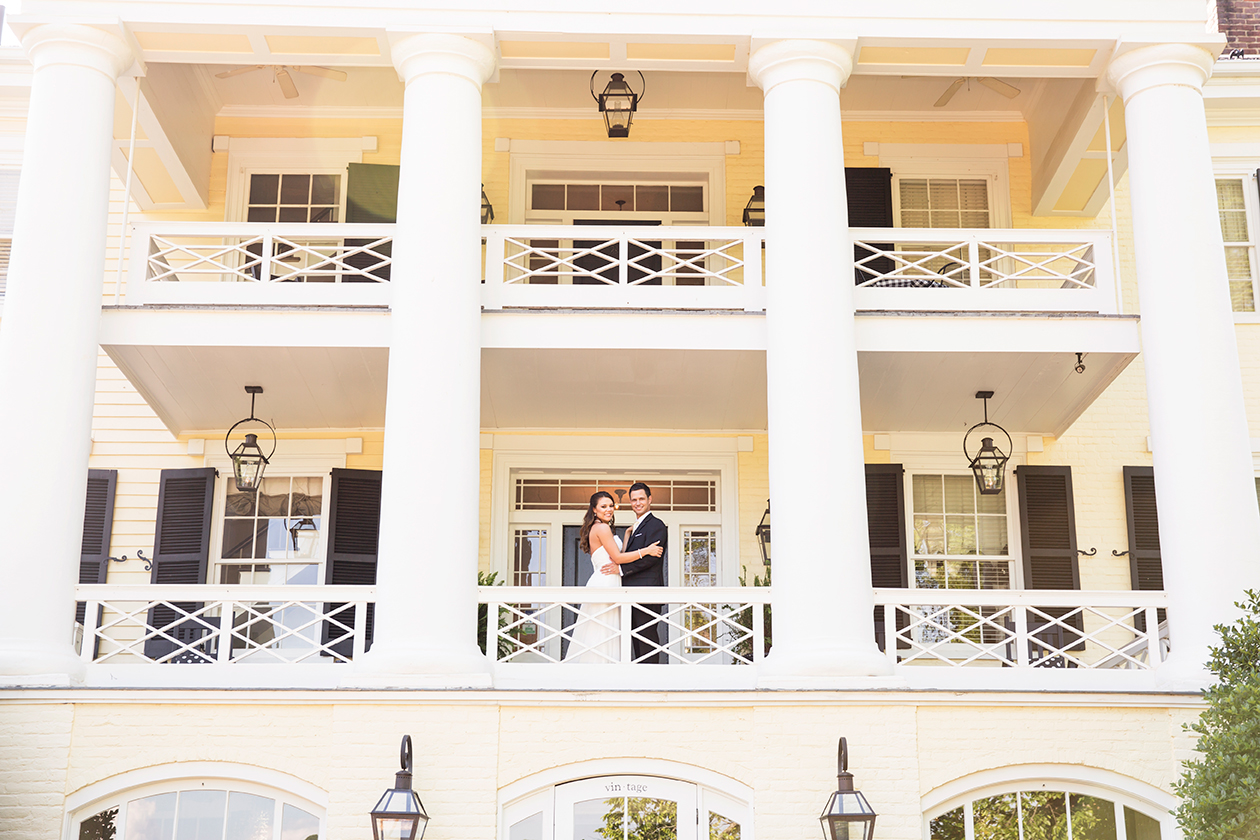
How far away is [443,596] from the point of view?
30.5 feet

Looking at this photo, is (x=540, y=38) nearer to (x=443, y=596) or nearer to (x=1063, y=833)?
(x=443, y=596)

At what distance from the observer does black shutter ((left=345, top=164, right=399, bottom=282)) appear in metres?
13.5

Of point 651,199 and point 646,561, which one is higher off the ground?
point 651,199

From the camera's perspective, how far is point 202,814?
9117 millimetres

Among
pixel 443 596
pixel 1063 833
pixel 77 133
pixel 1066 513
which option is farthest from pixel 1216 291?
pixel 77 133

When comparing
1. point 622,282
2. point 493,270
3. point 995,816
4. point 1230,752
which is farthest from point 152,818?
point 1230,752

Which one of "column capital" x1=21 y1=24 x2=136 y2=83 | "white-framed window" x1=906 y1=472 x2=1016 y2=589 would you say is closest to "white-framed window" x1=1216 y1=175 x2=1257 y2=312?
"white-framed window" x1=906 y1=472 x2=1016 y2=589

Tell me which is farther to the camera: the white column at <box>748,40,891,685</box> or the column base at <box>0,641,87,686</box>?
the white column at <box>748,40,891,685</box>

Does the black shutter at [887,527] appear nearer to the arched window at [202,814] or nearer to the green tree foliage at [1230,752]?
the green tree foliage at [1230,752]

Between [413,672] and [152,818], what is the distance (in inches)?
86.3

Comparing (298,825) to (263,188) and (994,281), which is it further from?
(263,188)

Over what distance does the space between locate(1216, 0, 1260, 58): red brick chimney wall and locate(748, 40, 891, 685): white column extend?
7.56m

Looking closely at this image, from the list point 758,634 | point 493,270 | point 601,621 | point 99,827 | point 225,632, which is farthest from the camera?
point 493,270

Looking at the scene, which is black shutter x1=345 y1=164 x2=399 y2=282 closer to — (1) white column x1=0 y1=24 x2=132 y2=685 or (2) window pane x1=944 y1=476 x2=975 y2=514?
(1) white column x1=0 y1=24 x2=132 y2=685
